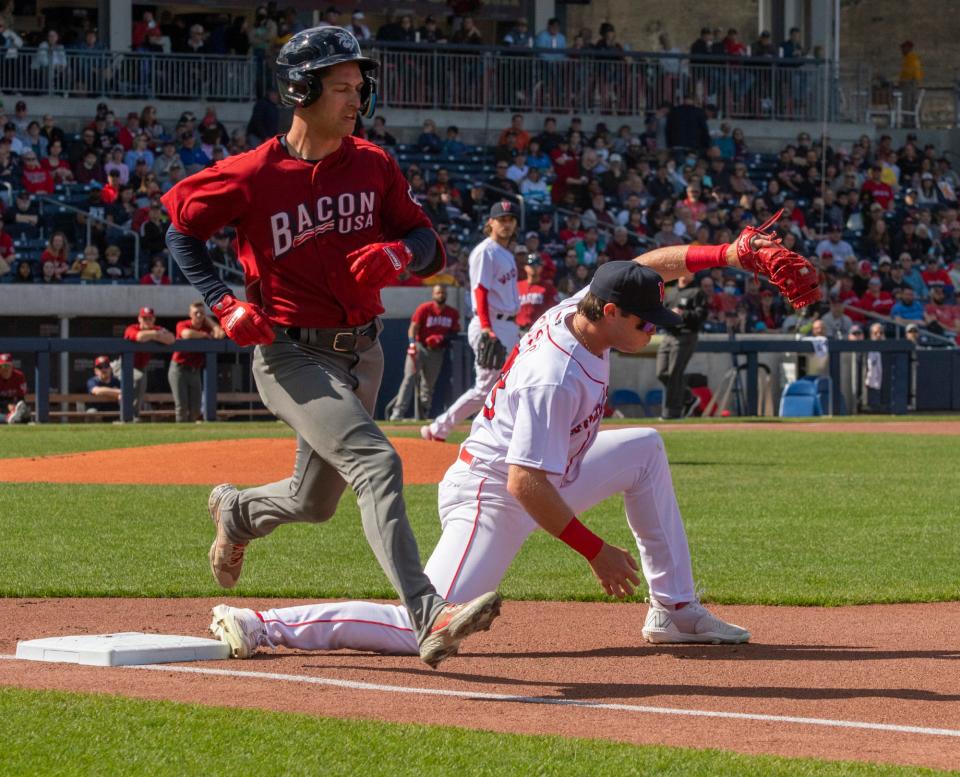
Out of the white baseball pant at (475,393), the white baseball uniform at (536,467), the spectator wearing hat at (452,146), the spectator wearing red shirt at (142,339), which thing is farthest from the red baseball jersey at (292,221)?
the spectator wearing hat at (452,146)

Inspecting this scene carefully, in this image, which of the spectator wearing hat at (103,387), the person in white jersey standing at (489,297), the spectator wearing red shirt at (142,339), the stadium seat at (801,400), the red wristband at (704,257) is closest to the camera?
the red wristband at (704,257)

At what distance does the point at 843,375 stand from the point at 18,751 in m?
22.5

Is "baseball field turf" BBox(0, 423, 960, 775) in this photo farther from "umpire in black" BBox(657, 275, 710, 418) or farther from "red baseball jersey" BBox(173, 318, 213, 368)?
"red baseball jersey" BBox(173, 318, 213, 368)

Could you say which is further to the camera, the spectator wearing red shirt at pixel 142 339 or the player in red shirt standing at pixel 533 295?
the spectator wearing red shirt at pixel 142 339

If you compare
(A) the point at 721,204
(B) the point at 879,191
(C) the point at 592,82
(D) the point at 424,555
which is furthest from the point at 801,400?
(D) the point at 424,555

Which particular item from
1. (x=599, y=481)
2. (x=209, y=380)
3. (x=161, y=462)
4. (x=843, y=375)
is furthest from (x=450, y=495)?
(x=843, y=375)

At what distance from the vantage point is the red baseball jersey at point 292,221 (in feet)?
18.7

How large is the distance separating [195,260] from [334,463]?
3.10 feet

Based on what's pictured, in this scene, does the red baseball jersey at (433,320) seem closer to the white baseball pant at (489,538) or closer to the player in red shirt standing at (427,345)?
the player in red shirt standing at (427,345)

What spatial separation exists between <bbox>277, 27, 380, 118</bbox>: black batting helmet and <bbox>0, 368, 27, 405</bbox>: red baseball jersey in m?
16.9

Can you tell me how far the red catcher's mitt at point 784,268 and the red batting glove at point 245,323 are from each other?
172cm

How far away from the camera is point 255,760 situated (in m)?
4.20

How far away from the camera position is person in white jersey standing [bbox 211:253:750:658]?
541cm

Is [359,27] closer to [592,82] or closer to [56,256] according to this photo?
[592,82]
